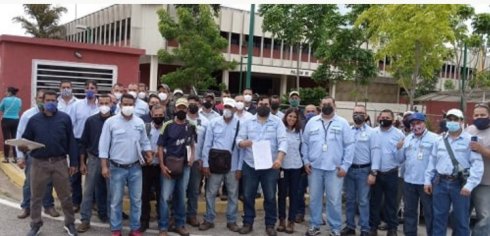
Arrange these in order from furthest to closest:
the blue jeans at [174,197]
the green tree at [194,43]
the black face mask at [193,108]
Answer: the green tree at [194,43]
the black face mask at [193,108]
the blue jeans at [174,197]

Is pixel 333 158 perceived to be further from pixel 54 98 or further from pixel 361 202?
pixel 54 98

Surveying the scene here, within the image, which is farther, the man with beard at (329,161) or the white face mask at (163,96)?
the white face mask at (163,96)

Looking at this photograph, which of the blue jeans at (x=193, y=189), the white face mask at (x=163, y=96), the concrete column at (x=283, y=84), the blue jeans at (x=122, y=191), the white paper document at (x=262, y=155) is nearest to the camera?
the blue jeans at (x=122, y=191)

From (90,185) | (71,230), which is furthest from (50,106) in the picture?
(71,230)

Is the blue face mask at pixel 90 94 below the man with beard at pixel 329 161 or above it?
above

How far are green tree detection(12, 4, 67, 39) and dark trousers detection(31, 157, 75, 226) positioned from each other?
32.1 metres

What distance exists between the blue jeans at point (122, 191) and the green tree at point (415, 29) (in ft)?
43.6

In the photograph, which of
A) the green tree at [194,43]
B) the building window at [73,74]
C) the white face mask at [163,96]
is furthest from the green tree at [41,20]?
the white face mask at [163,96]

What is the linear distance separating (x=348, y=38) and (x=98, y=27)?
1073 inches

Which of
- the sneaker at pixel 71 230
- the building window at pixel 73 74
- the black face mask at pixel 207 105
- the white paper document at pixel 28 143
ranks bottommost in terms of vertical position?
the sneaker at pixel 71 230

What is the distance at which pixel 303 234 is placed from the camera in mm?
7531

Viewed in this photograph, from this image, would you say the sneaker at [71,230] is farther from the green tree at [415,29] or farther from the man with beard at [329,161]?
the green tree at [415,29]

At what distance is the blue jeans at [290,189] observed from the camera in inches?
297

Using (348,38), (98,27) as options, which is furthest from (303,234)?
(98,27)
